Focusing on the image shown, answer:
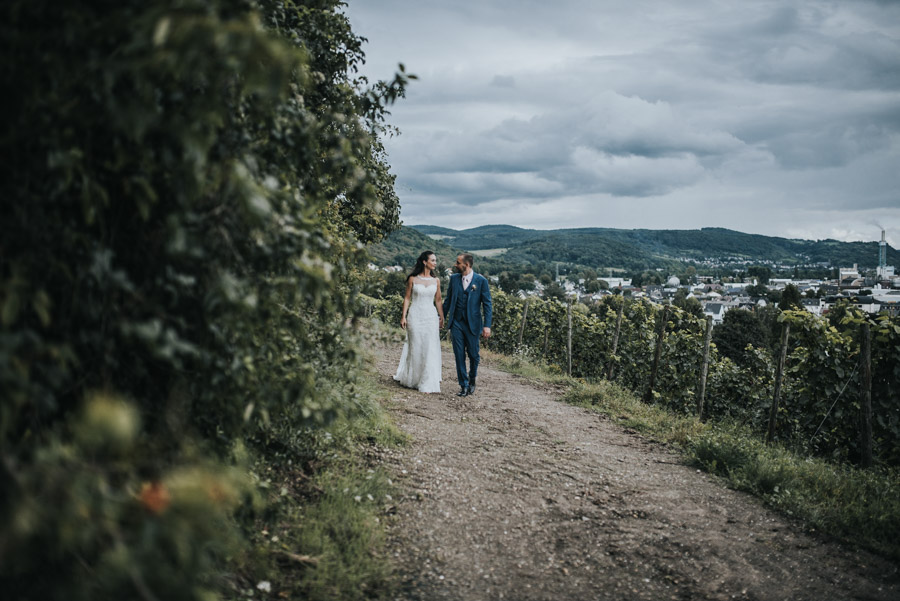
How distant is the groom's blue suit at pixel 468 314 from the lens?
344 inches

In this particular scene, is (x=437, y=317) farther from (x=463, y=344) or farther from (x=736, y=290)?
(x=736, y=290)

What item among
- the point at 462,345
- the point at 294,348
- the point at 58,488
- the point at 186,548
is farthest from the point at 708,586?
the point at 462,345

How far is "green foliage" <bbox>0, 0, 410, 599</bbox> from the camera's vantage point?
128 centimetres

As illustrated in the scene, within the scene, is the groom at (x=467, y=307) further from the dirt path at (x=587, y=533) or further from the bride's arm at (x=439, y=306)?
the dirt path at (x=587, y=533)

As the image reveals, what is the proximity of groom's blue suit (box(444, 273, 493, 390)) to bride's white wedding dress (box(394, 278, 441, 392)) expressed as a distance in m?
0.31

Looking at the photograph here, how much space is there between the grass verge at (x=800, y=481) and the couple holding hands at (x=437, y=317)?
2.68m

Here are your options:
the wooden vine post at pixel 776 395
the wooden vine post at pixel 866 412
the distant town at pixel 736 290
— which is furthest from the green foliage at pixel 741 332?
the wooden vine post at pixel 866 412

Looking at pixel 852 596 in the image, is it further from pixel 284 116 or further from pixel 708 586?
pixel 284 116

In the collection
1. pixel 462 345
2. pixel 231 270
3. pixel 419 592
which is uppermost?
pixel 231 270

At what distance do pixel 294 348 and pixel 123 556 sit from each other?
1.91 meters

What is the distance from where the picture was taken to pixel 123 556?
1165mm

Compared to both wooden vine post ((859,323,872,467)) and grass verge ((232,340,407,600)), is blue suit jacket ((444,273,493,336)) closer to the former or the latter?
grass verge ((232,340,407,600))

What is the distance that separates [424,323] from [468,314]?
825 mm

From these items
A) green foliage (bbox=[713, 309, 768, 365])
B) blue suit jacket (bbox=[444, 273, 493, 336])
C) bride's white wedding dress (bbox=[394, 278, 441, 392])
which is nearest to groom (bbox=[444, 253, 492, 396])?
blue suit jacket (bbox=[444, 273, 493, 336])
